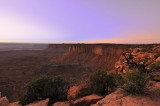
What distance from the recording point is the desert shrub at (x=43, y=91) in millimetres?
6121

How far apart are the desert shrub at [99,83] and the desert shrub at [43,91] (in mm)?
2618

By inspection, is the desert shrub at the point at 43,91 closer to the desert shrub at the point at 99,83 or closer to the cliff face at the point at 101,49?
the desert shrub at the point at 99,83

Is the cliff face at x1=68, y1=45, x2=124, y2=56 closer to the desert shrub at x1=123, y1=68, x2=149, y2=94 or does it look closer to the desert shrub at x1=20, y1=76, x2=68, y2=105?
the desert shrub at x1=20, y1=76, x2=68, y2=105

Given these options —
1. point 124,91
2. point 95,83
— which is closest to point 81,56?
point 95,83

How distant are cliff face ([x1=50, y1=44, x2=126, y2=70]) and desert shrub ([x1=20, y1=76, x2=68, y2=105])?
65.6 ft

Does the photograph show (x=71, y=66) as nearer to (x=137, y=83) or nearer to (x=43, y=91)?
(x=43, y=91)

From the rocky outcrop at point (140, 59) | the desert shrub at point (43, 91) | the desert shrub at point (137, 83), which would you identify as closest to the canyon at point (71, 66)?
the rocky outcrop at point (140, 59)

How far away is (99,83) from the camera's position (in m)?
6.59

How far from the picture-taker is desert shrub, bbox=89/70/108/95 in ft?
20.5

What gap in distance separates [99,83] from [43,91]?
4710mm

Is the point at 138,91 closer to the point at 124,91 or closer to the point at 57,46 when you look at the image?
the point at 124,91

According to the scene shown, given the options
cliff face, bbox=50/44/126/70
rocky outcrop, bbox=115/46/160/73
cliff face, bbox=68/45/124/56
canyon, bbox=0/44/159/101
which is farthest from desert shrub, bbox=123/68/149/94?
cliff face, bbox=68/45/124/56

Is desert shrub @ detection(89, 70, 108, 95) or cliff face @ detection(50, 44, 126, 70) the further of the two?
cliff face @ detection(50, 44, 126, 70)

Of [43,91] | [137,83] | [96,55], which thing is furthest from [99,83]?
[96,55]
